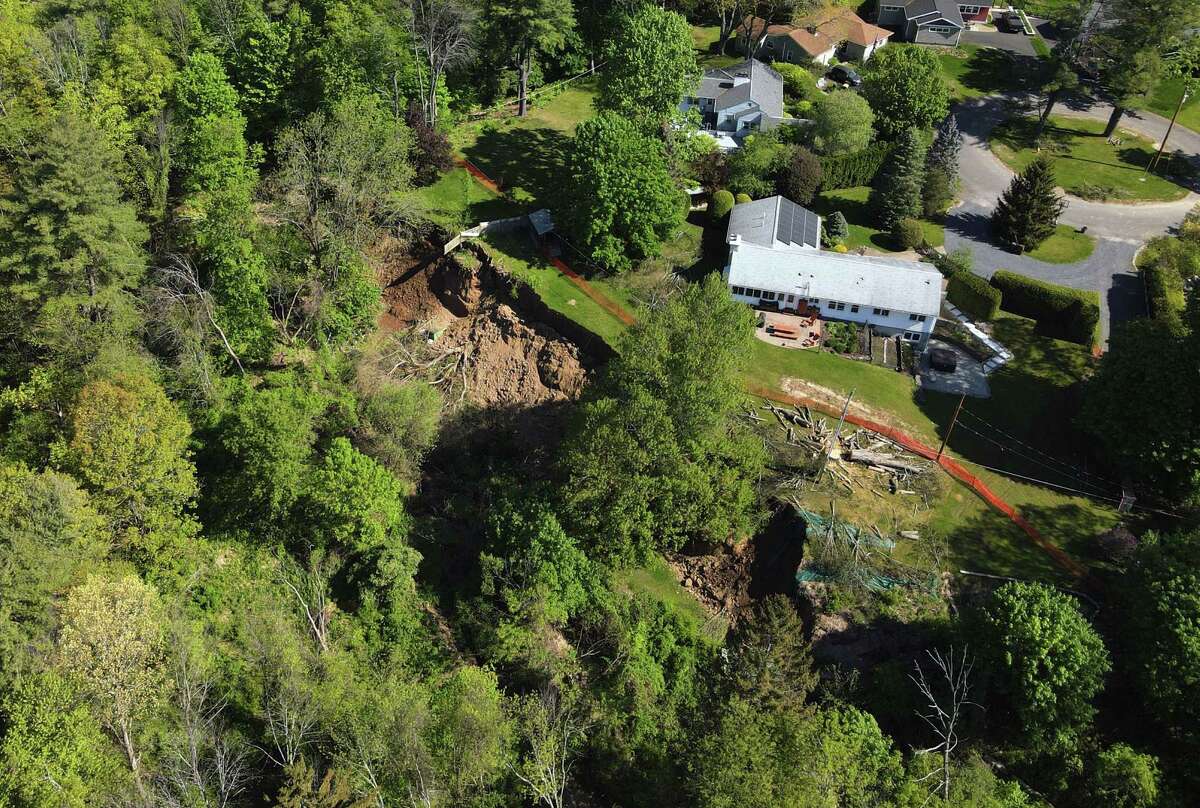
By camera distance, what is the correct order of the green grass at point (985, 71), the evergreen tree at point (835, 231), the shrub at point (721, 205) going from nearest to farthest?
the shrub at point (721, 205) < the evergreen tree at point (835, 231) < the green grass at point (985, 71)

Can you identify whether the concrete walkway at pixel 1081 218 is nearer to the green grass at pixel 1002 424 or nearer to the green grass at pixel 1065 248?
the green grass at pixel 1065 248

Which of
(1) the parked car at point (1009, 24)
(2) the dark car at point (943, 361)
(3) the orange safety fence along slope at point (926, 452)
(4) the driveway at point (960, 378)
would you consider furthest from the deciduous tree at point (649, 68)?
(1) the parked car at point (1009, 24)

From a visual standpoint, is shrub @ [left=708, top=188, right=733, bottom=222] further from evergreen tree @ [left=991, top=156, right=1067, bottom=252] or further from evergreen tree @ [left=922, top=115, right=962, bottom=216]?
evergreen tree @ [left=991, top=156, right=1067, bottom=252]

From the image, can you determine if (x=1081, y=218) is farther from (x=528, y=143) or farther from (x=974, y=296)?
(x=528, y=143)

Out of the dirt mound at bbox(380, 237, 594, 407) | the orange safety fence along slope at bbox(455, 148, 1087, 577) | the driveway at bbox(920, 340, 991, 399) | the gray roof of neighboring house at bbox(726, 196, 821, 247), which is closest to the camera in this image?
the orange safety fence along slope at bbox(455, 148, 1087, 577)

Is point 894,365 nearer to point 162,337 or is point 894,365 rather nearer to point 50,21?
point 162,337

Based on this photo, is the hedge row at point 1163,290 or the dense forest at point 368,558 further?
the hedge row at point 1163,290

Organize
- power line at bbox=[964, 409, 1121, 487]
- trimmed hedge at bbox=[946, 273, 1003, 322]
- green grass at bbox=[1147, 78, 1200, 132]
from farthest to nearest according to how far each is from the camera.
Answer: green grass at bbox=[1147, 78, 1200, 132]
trimmed hedge at bbox=[946, 273, 1003, 322]
power line at bbox=[964, 409, 1121, 487]

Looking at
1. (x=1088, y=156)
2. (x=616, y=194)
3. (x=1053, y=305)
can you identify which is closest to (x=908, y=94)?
(x=1088, y=156)

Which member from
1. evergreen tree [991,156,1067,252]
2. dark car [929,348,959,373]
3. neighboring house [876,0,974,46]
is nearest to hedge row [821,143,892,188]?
evergreen tree [991,156,1067,252]
